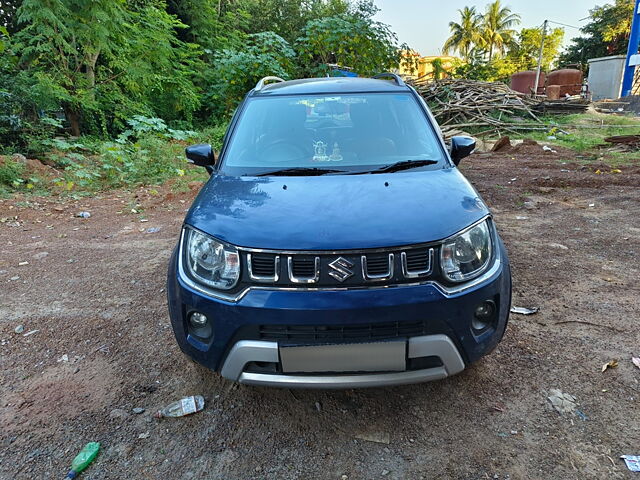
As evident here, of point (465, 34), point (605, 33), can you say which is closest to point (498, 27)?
point (465, 34)

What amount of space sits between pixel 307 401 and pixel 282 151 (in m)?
1.56

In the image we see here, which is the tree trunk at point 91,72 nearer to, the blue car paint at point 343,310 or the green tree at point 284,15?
the blue car paint at point 343,310

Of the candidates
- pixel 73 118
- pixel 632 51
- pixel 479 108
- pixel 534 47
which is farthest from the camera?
pixel 534 47

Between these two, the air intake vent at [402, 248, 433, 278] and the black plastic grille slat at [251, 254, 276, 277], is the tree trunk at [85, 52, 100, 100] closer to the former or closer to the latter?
the black plastic grille slat at [251, 254, 276, 277]

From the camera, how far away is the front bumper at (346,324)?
1.65 metres

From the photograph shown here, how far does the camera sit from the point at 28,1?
7332 millimetres

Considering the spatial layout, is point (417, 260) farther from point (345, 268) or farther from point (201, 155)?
point (201, 155)

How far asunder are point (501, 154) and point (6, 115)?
34.6 feet

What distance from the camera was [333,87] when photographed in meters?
3.23

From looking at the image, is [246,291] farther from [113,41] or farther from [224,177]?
[113,41]

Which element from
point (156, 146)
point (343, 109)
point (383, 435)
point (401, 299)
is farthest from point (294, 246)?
point (156, 146)

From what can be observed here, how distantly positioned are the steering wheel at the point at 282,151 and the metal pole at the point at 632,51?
25767 mm

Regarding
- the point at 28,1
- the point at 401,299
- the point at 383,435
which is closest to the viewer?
the point at 401,299

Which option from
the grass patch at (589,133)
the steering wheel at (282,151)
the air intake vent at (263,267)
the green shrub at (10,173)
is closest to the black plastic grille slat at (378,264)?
the air intake vent at (263,267)
